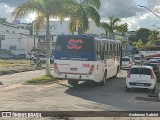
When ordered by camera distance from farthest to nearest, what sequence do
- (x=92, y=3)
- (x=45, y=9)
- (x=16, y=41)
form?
(x=16, y=41) < (x=92, y=3) < (x=45, y=9)

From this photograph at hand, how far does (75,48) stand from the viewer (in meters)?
24.4

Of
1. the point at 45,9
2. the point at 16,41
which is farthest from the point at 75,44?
the point at 16,41

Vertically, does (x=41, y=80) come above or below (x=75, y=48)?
below

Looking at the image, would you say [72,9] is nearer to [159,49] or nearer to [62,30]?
[159,49]

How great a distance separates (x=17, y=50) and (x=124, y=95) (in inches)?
3156

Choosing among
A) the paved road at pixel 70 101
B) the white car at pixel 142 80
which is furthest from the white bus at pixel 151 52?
the paved road at pixel 70 101

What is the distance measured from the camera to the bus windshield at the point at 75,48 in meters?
24.2

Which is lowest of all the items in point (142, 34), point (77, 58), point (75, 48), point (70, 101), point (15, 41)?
point (70, 101)

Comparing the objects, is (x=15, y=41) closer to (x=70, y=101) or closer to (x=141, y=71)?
(x=141, y=71)

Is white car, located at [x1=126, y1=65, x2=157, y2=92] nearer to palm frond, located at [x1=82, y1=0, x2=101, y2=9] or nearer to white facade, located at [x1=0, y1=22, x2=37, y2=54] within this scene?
palm frond, located at [x1=82, y1=0, x2=101, y2=9]

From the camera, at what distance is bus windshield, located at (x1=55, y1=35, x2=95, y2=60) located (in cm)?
2417

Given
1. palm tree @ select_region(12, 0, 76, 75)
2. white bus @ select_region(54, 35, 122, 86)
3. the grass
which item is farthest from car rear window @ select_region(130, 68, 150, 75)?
palm tree @ select_region(12, 0, 76, 75)

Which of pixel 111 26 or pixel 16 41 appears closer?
pixel 111 26

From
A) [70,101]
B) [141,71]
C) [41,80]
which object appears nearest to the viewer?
[70,101]
